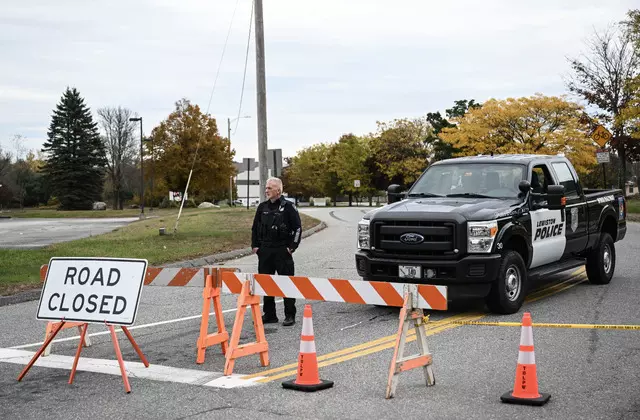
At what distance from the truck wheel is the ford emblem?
3.53 feet

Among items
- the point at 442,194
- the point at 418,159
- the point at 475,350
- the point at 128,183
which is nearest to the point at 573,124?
the point at 418,159

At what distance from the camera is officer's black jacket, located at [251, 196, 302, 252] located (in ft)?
33.8

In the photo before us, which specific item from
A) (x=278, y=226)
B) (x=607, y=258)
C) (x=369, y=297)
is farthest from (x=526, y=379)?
(x=607, y=258)

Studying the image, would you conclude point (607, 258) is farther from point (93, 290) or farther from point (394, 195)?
point (93, 290)

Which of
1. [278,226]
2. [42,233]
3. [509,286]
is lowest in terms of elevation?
[42,233]

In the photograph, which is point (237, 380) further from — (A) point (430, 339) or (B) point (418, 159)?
(B) point (418, 159)

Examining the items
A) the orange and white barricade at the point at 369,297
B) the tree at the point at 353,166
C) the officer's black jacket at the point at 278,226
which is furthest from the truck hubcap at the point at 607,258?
the tree at the point at 353,166

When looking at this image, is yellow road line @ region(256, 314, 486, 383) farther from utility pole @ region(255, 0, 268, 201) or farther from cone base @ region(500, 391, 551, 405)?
utility pole @ region(255, 0, 268, 201)

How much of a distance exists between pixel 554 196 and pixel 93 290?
22.6 feet

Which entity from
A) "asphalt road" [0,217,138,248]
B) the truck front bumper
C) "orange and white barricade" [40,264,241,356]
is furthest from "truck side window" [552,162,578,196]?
"asphalt road" [0,217,138,248]

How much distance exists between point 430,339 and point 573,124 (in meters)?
45.4

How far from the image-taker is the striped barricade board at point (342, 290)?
7031 mm

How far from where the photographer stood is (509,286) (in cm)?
1059

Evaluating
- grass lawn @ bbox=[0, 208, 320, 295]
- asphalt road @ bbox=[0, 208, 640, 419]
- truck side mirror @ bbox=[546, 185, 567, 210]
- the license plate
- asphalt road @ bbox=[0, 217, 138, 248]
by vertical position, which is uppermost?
truck side mirror @ bbox=[546, 185, 567, 210]
